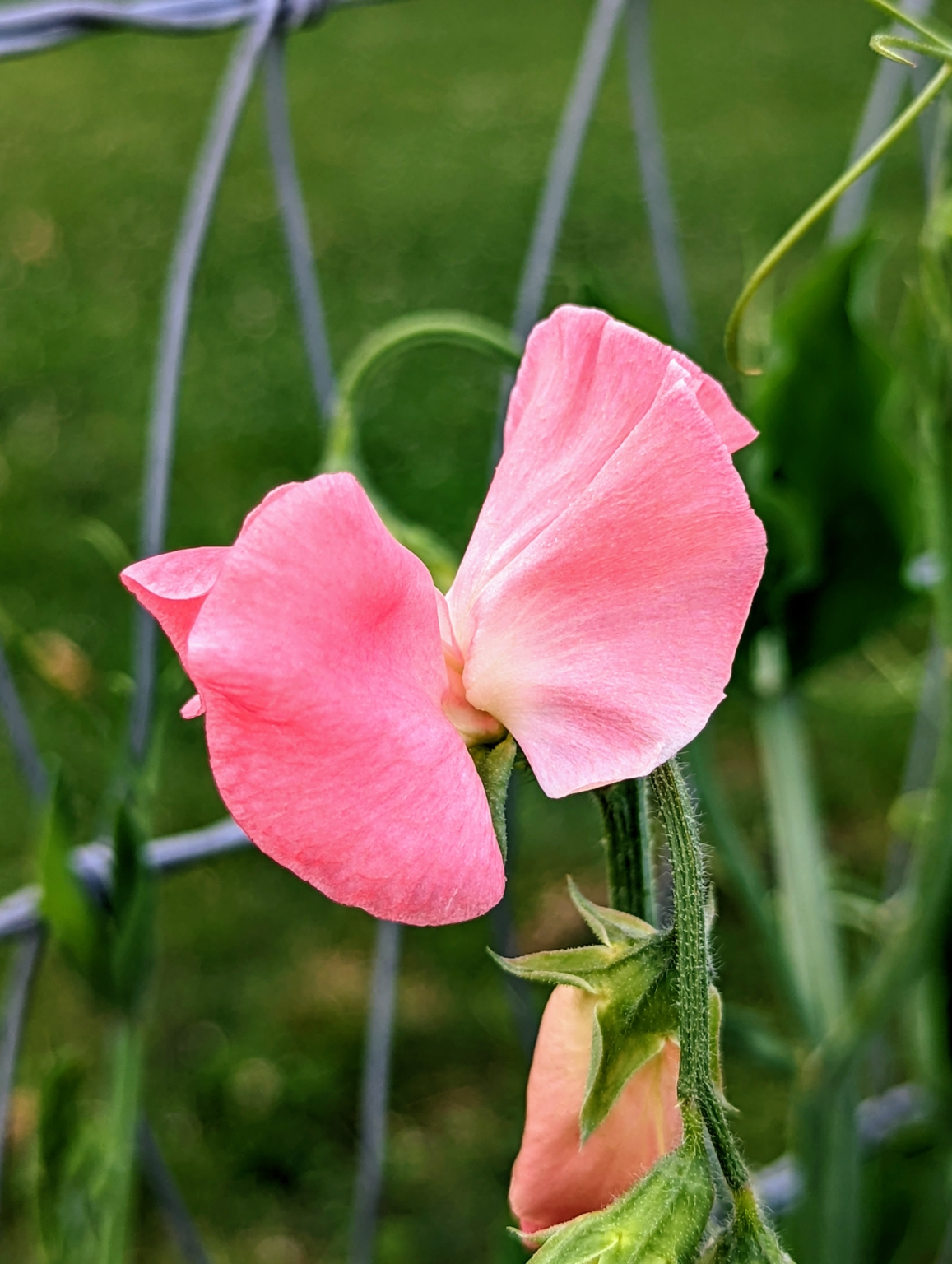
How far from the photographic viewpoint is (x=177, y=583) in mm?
264

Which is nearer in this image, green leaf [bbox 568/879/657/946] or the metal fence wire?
green leaf [bbox 568/879/657/946]

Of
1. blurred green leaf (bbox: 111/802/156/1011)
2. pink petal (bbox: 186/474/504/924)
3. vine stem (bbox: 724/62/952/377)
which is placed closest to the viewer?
pink petal (bbox: 186/474/504/924)

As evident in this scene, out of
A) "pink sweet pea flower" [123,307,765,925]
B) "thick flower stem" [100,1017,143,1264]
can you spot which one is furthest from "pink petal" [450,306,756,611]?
"thick flower stem" [100,1017,143,1264]

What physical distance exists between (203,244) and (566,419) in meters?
0.48

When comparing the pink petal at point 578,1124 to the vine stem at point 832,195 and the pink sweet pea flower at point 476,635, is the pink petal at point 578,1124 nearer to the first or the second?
the pink sweet pea flower at point 476,635

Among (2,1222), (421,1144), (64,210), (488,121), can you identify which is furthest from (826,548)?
(488,121)

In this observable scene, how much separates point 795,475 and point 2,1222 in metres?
1.18

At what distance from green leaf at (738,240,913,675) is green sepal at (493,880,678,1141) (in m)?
0.32

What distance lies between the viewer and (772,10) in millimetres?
5719

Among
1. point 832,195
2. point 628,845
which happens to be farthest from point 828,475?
point 628,845

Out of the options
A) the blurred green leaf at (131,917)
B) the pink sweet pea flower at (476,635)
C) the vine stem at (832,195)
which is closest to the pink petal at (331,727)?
the pink sweet pea flower at (476,635)

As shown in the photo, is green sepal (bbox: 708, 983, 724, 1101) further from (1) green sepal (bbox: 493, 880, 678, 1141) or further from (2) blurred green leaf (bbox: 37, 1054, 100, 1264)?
(2) blurred green leaf (bbox: 37, 1054, 100, 1264)

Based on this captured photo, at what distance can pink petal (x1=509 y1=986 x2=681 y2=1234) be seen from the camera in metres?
0.31

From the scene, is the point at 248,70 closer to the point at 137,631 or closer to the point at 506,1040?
the point at 137,631
